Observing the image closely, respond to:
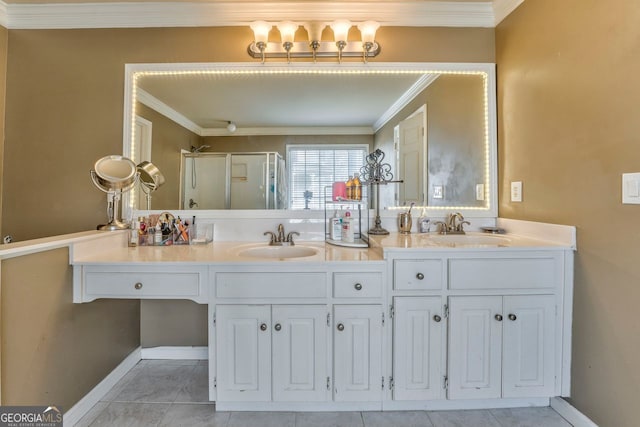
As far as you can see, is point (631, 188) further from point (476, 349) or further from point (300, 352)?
point (300, 352)

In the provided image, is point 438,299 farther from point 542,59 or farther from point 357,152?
point 542,59

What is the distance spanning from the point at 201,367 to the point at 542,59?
8.73 feet

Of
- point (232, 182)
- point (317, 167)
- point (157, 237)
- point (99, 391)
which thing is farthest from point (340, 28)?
point (99, 391)

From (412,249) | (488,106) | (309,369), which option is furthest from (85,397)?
(488,106)

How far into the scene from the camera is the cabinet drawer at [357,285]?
1346 millimetres

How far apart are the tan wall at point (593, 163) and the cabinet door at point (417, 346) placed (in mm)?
653

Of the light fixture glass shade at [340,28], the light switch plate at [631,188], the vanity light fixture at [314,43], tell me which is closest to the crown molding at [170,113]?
the vanity light fixture at [314,43]

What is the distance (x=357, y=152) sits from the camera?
197 centimetres

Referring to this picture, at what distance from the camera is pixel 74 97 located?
6.13 ft

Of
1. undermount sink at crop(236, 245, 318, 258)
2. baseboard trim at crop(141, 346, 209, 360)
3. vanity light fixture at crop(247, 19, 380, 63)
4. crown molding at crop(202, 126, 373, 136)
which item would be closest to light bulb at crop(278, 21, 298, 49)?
vanity light fixture at crop(247, 19, 380, 63)

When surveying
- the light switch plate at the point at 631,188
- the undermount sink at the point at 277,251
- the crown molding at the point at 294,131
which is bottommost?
the undermount sink at the point at 277,251

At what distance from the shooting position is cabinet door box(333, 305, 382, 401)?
1.35 metres

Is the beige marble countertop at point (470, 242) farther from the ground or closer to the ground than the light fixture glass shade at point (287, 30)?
closer to the ground

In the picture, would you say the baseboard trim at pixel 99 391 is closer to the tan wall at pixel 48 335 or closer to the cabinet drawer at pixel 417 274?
the tan wall at pixel 48 335
